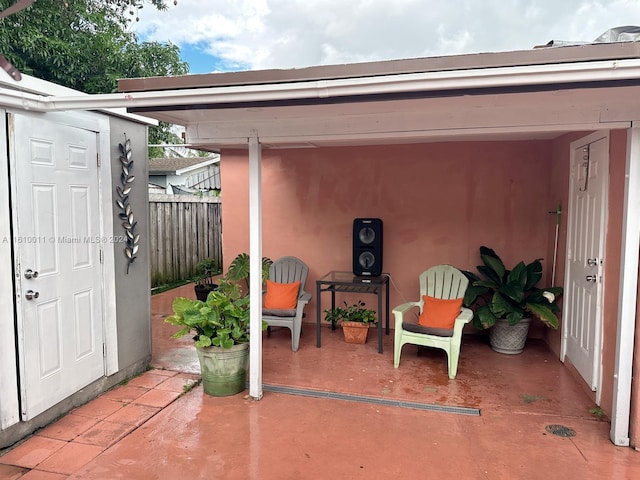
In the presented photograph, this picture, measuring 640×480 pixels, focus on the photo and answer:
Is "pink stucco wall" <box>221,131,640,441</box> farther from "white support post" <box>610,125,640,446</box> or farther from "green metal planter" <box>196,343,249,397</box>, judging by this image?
"green metal planter" <box>196,343,249,397</box>

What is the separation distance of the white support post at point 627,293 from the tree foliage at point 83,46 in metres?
6.91

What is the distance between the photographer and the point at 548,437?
9.11ft

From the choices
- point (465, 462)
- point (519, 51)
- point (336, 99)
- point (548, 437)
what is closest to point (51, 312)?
point (336, 99)

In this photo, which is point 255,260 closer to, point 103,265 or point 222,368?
point 222,368

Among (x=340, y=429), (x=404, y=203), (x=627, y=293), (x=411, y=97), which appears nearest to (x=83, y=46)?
(x=404, y=203)

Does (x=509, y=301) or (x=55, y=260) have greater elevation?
(x=55, y=260)

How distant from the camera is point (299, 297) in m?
4.73

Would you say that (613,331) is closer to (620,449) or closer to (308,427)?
(620,449)

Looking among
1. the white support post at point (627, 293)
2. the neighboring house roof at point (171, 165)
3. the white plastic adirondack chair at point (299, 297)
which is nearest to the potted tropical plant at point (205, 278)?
the white plastic adirondack chair at point (299, 297)

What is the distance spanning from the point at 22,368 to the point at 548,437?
3.25 meters

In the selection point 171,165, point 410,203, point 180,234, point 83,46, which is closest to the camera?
point 410,203

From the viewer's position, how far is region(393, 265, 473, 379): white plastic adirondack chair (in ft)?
12.2

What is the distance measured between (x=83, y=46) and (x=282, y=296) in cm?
541

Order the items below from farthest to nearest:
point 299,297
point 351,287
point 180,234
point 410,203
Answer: point 180,234, point 410,203, point 299,297, point 351,287
